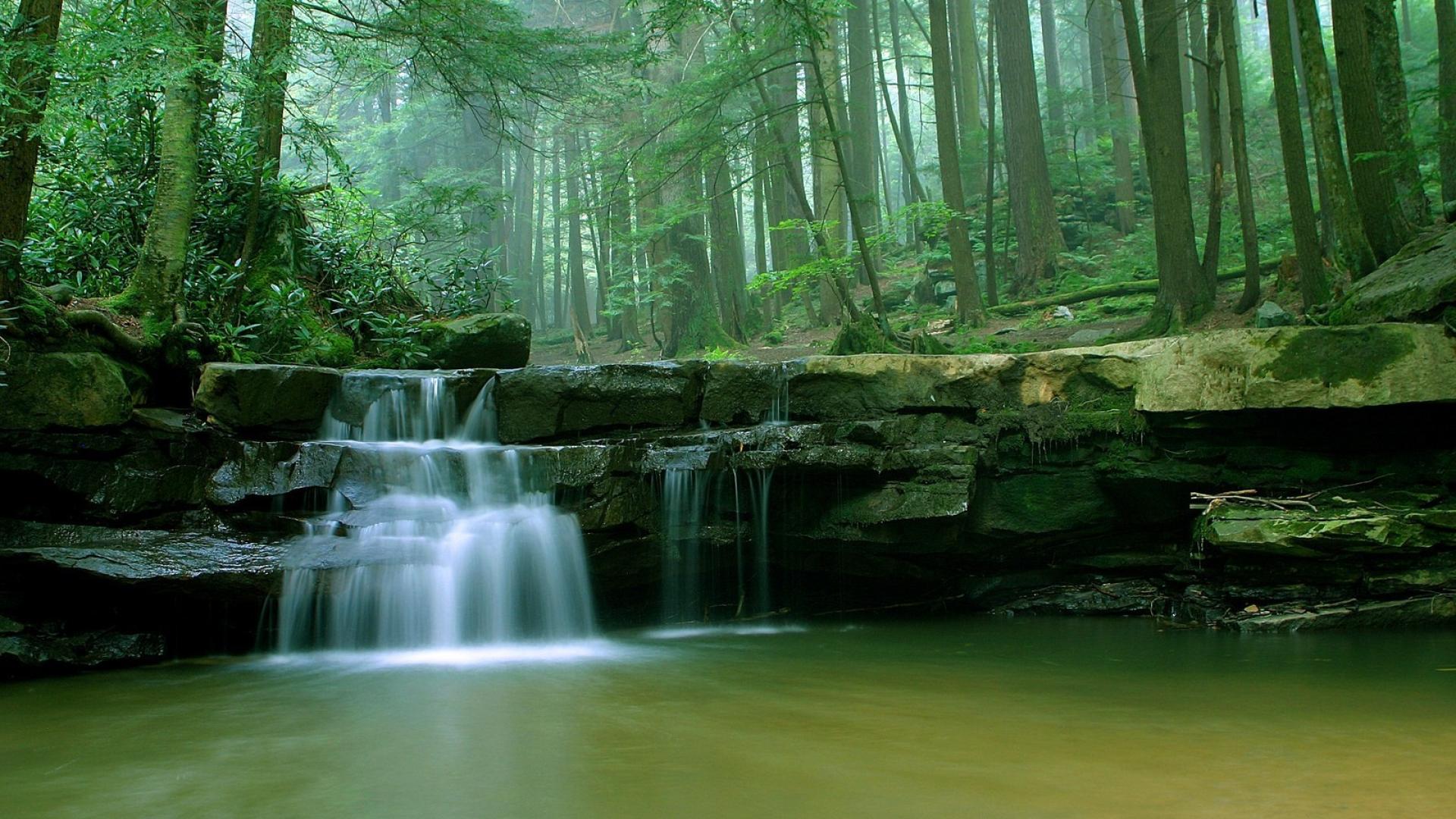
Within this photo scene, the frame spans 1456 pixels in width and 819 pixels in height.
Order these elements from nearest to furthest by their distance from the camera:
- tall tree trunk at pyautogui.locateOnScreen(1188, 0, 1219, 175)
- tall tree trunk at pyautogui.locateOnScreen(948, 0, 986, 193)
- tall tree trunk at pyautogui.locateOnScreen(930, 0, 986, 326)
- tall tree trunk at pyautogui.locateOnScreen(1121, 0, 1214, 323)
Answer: tall tree trunk at pyautogui.locateOnScreen(1121, 0, 1214, 323) < tall tree trunk at pyautogui.locateOnScreen(930, 0, 986, 326) < tall tree trunk at pyautogui.locateOnScreen(1188, 0, 1219, 175) < tall tree trunk at pyautogui.locateOnScreen(948, 0, 986, 193)

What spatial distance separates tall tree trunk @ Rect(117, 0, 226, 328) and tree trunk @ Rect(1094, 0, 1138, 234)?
50.4 ft

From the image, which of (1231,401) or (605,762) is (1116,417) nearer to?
(1231,401)

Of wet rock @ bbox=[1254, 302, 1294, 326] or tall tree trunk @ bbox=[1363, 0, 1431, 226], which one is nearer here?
tall tree trunk @ bbox=[1363, 0, 1431, 226]

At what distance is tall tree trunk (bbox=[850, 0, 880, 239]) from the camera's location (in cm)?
2080

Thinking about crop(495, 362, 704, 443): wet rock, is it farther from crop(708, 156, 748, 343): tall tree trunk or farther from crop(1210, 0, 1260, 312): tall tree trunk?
crop(708, 156, 748, 343): tall tree trunk

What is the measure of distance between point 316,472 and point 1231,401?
689 centimetres

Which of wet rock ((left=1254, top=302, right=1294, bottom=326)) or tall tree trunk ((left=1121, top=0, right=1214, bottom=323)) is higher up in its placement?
tall tree trunk ((left=1121, top=0, right=1214, bottom=323))

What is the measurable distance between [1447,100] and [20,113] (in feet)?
40.5

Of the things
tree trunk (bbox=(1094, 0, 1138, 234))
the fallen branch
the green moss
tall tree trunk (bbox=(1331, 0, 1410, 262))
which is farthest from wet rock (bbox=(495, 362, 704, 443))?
tree trunk (bbox=(1094, 0, 1138, 234))

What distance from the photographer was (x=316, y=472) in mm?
7168

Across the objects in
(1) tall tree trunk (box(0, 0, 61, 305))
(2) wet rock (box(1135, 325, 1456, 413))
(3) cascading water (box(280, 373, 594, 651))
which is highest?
(1) tall tree trunk (box(0, 0, 61, 305))

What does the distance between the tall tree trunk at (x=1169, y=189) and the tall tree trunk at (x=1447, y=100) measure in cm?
229

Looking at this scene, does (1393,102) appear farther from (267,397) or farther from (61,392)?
(61,392)

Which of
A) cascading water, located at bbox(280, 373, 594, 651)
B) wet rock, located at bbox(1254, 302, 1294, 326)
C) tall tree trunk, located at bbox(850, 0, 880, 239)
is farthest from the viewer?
tall tree trunk, located at bbox(850, 0, 880, 239)
